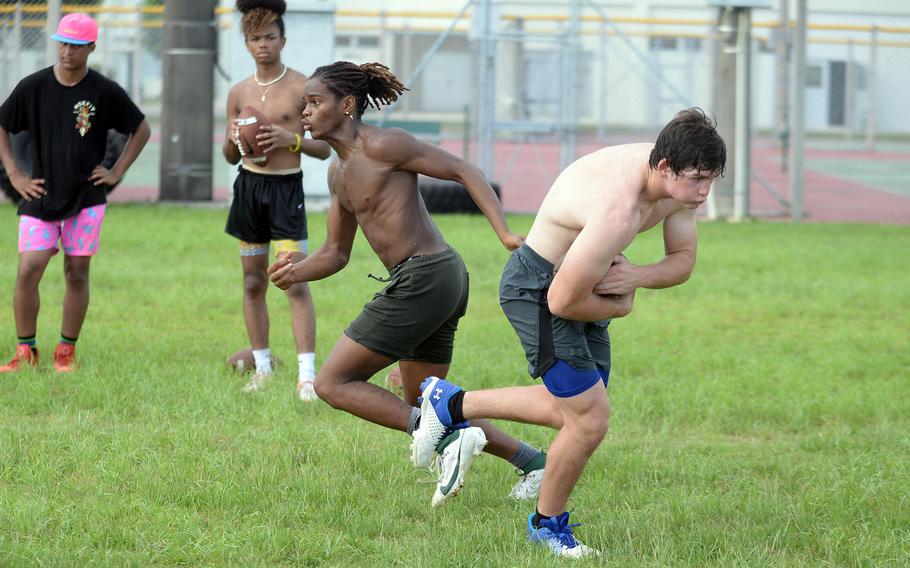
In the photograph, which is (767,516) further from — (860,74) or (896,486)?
(860,74)

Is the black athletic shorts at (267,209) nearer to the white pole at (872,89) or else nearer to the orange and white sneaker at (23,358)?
the orange and white sneaker at (23,358)

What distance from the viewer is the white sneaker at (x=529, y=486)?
217 inches

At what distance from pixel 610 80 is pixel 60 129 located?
27835 millimetres

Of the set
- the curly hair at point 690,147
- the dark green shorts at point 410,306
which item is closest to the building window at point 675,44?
the dark green shorts at point 410,306

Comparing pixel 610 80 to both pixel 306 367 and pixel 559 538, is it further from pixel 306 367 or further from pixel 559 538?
pixel 559 538

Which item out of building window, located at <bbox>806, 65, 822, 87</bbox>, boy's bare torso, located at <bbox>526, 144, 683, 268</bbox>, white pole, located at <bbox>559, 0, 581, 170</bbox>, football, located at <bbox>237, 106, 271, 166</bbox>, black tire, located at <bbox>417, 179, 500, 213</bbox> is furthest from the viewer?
building window, located at <bbox>806, 65, 822, 87</bbox>

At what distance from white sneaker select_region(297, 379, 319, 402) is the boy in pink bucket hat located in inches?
60.9

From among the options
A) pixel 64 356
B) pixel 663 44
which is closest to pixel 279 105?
pixel 64 356

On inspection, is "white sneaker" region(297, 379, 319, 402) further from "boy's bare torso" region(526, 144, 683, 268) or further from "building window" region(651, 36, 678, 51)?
"building window" region(651, 36, 678, 51)

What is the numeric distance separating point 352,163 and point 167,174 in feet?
41.4

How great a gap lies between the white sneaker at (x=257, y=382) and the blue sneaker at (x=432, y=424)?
93.5 inches

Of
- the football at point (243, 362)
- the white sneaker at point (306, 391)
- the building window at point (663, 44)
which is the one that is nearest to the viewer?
the white sneaker at point (306, 391)

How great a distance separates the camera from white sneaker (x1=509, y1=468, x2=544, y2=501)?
217 inches

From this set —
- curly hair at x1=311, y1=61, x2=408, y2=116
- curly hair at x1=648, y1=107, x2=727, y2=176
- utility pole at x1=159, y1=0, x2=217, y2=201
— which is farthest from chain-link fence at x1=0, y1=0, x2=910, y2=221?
curly hair at x1=648, y1=107, x2=727, y2=176
